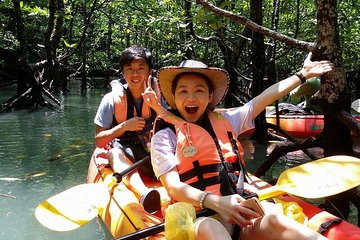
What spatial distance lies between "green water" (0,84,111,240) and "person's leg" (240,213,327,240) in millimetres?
1437

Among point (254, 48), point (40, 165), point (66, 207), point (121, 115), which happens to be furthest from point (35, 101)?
point (66, 207)

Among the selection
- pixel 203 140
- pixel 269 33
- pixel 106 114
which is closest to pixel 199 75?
pixel 203 140

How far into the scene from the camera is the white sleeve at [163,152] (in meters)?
2.28

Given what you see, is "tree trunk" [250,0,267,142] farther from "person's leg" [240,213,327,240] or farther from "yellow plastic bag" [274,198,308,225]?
"person's leg" [240,213,327,240]

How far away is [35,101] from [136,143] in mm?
8852

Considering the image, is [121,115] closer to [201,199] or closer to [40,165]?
[201,199]

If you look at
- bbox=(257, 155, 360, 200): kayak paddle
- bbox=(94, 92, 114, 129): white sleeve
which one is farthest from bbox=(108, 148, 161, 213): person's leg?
bbox=(257, 155, 360, 200): kayak paddle

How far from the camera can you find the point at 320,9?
3.04 m

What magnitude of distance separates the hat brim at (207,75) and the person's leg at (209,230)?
0.89 metres

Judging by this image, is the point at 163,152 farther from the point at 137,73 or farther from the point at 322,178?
the point at 137,73

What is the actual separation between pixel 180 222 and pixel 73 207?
1.16 m

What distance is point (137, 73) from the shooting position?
371 cm

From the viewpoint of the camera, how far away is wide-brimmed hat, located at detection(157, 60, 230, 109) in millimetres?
2377

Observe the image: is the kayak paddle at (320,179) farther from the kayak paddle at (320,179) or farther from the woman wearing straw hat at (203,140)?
the woman wearing straw hat at (203,140)
